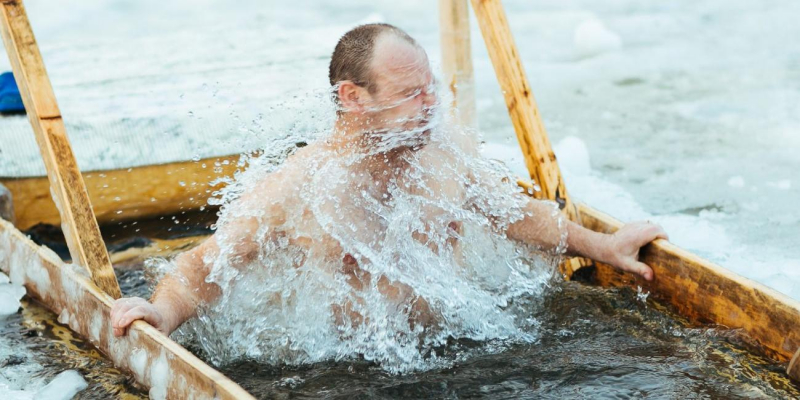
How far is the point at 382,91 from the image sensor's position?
7.61 ft

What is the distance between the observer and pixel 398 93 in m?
2.32

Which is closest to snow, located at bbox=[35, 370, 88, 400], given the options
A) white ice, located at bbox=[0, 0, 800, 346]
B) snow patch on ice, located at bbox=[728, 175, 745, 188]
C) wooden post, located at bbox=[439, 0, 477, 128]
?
white ice, located at bbox=[0, 0, 800, 346]

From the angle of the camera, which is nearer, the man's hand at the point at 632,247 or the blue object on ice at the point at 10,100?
the man's hand at the point at 632,247

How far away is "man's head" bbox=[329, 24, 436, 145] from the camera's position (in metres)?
2.32

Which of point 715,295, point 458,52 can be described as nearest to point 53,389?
point 715,295

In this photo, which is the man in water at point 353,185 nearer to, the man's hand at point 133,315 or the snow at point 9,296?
the man's hand at point 133,315

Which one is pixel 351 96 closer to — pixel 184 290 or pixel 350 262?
pixel 350 262

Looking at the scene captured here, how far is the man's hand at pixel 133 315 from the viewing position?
85.0 inches

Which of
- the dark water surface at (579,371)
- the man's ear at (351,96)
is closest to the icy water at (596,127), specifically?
the dark water surface at (579,371)

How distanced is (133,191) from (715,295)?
2365mm

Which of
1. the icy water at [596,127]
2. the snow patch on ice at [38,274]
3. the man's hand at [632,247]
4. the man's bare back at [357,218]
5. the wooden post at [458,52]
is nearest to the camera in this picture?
the icy water at [596,127]

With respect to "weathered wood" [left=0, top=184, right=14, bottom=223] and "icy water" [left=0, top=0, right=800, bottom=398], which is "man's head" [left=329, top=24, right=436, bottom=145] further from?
"weathered wood" [left=0, top=184, right=14, bottom=223]

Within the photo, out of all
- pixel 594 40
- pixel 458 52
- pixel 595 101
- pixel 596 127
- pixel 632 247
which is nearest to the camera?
pixel 632 247

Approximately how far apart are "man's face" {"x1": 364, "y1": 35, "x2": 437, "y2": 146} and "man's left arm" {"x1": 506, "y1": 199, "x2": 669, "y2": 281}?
519 mm
